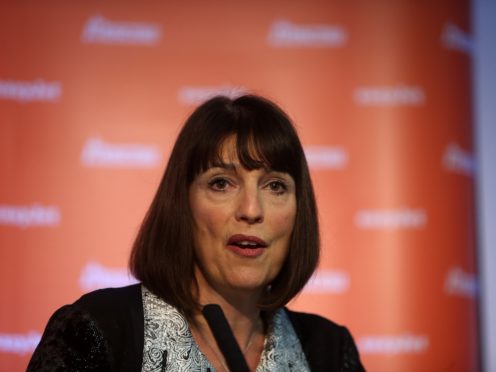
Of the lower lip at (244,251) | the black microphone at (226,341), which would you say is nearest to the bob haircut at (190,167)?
the lower lip at (244,251)

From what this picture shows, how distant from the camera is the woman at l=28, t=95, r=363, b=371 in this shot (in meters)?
1.61

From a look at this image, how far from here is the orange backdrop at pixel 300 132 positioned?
315 centimetres

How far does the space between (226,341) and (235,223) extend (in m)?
0.55

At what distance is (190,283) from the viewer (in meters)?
1.76

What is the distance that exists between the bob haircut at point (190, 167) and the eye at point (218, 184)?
0.13 ft

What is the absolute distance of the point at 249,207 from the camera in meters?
1.66

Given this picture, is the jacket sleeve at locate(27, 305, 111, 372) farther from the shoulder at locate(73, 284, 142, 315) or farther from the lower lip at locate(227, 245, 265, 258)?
the lower lip at locate(227, 245, 265, 258)

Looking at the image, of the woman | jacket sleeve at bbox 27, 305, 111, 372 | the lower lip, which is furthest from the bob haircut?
jacket sleeve at bbox 27, 305, 111, 372

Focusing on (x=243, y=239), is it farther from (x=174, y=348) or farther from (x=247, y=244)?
(x=174, y=348)

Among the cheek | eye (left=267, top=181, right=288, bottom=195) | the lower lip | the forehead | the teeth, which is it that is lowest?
the lower lip

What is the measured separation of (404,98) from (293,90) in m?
0.54

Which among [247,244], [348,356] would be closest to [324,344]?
[348,356]

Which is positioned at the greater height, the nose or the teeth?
the nose

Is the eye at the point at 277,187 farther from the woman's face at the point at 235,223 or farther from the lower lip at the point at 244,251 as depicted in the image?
the lower lip at the point at 244,251
